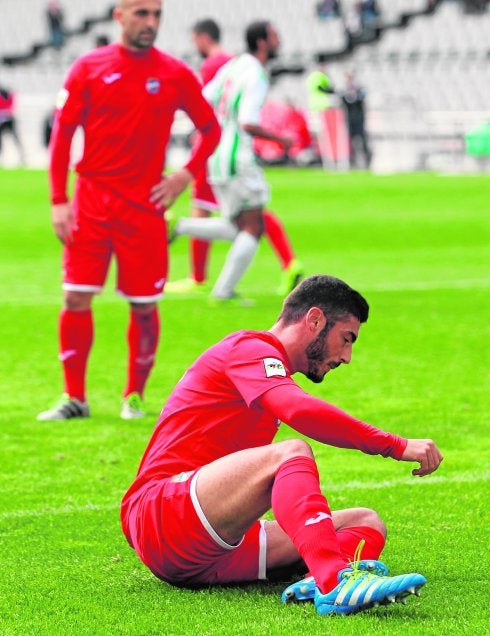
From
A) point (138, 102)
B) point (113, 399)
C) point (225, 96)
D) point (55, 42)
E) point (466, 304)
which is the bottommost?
point (55, 42)

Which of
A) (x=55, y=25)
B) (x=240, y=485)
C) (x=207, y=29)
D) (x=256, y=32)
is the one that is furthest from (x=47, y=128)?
(x=240, y=485)

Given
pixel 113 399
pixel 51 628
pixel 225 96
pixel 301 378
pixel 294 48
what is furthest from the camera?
pixel 294 48

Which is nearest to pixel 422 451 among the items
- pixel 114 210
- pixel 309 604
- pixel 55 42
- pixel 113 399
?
pixel 309 604

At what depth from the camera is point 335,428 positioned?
426 centimetres

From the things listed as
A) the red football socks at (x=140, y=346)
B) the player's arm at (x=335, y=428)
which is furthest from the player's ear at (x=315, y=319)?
the red football socks at (x=140, y=346)

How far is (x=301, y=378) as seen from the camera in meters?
9.18

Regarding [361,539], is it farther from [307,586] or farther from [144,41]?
[144,41]

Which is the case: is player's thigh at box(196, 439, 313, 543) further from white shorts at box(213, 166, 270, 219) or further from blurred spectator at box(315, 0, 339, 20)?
blurred spectator at box(315, 0, 339, 20)

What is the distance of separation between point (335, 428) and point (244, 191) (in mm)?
7940

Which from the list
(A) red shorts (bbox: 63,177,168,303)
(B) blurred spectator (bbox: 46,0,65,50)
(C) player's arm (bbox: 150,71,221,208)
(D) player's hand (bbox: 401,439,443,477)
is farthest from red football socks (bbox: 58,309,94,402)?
(B) blurred spectator (bbox: 46,0,65,50)

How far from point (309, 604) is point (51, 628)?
30.1 inches

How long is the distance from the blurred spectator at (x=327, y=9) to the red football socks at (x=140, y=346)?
3745 centimetres

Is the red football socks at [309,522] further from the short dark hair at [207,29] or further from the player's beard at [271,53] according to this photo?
the short dark hair at [207,29]

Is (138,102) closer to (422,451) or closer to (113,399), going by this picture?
(113,399)
